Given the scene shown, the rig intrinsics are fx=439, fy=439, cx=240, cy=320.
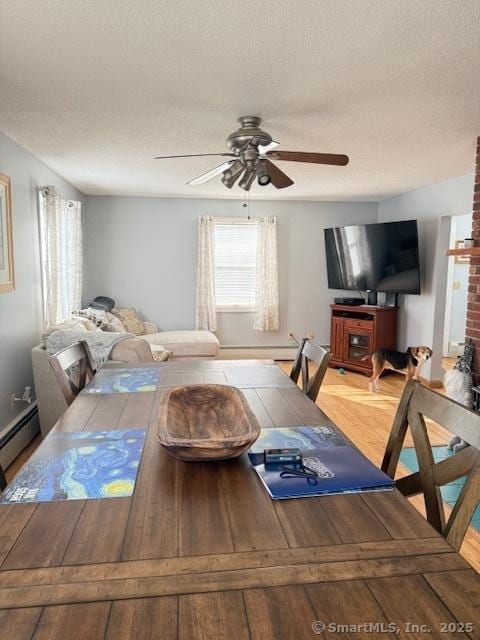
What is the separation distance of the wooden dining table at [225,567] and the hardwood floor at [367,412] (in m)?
1.56

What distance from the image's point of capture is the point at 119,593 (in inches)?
29.0

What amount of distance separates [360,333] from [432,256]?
1.27 m

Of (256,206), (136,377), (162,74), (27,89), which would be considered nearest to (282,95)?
(162,74)

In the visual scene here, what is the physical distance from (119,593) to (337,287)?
18.6 ft

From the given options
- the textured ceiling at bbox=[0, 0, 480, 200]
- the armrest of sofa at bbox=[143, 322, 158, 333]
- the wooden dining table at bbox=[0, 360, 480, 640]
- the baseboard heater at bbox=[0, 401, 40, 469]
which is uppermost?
the textured ceiling at bbox=[0, 0, 480, 200]

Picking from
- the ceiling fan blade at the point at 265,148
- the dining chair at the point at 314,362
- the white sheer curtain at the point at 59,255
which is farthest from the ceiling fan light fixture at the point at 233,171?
the white sheer curtain at the point at 59,255

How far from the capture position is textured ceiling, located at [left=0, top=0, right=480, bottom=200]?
1625 millimetres

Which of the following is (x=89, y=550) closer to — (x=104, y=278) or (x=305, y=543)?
(x=305, y=543)

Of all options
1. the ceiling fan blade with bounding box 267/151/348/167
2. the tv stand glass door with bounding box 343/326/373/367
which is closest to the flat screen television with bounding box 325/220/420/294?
the tv stand glass door with bounding box 343/326/373/367

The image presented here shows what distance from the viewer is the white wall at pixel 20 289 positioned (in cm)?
308

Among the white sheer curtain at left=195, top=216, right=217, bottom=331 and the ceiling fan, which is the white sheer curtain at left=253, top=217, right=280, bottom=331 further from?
the ceiling fan

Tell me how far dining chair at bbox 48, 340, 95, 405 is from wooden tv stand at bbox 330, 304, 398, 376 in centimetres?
393

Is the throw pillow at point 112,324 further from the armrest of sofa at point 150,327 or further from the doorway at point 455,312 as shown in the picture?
the doorway at point 455,312

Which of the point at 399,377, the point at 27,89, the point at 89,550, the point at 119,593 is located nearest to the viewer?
the point at 119,593
